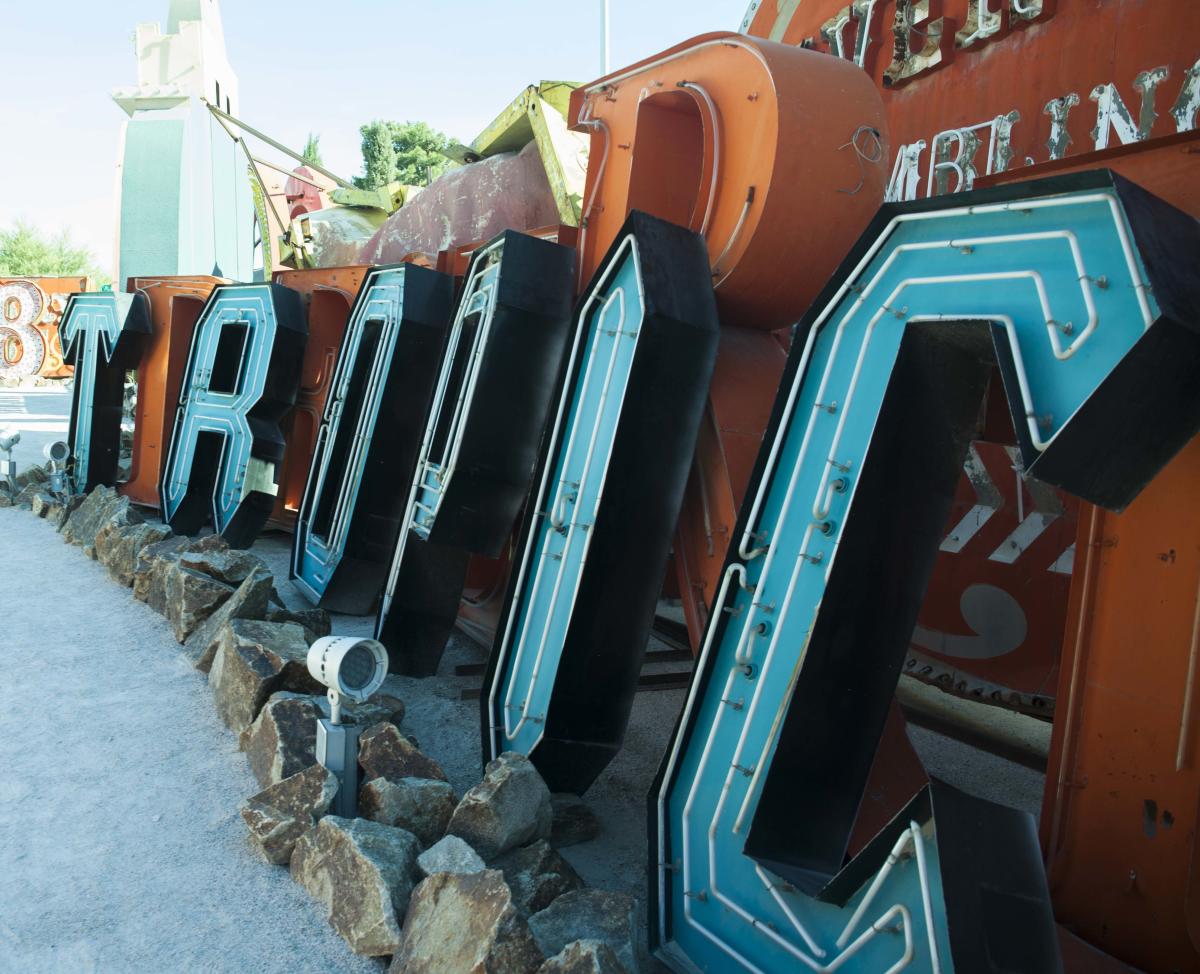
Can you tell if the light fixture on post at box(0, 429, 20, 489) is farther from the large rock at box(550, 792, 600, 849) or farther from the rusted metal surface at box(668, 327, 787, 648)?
the rusted metal surface at box(668, 327, 787, 648)

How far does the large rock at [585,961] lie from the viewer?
9.09 ft

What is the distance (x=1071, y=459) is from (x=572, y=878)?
2.28 metres

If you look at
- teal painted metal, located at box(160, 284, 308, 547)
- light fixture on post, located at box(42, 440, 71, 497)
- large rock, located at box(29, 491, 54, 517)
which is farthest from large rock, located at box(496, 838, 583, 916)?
light fixture on post, located at box(42, 440, 71, 497)

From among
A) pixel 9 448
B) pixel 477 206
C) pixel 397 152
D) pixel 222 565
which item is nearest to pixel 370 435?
pixel 222 565

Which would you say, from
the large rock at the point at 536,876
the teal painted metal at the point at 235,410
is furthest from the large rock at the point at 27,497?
the large rock at the point at 536,876

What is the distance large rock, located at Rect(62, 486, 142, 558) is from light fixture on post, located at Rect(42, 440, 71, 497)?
967mm

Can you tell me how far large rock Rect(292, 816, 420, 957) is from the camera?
133 inches

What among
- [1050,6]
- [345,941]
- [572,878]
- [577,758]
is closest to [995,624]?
[577,758]

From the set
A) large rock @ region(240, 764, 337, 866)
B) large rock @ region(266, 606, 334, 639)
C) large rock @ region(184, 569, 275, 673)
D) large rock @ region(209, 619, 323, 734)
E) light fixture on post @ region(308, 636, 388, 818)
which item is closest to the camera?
large rock @ region(240, 764, 337, 866)

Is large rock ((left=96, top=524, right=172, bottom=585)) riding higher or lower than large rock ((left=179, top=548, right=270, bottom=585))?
lower

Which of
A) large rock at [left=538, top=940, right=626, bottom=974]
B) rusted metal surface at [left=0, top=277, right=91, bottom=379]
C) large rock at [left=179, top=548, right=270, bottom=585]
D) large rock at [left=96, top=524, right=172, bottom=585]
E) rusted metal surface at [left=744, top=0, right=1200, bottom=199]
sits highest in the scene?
rusted metal surface at [left=744, top=0, right=1200, bottom=199]

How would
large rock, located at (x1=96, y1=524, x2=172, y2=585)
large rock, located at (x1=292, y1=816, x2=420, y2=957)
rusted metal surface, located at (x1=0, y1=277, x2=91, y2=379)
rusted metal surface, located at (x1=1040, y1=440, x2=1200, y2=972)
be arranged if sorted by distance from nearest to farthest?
rusted metal surface, located at (x1=1040, y1=440, x2=1200, y2=972) → large rock, located at (x1=292, y1=816, x2=420, y2=957) → large rock, located at (x1=96, y1=524, x2=172, y2=585) → rusted metal surface, located at (x1=0, y1=277, x2=91, y2=379)

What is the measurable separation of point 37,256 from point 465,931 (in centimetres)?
4908

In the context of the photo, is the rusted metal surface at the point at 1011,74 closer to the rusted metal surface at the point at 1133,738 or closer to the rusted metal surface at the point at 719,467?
the rusted metal surface at the point at 719,467
